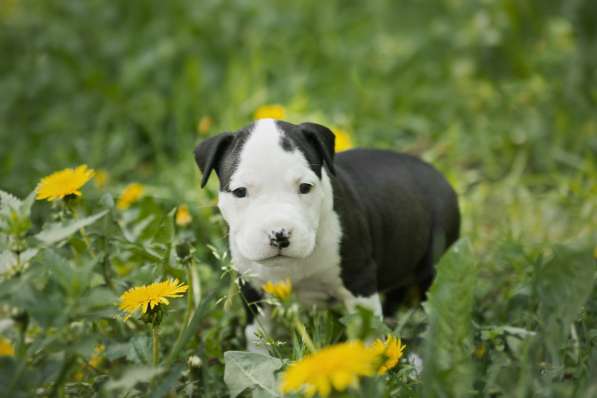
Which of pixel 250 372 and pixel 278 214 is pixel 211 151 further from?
pixel 250 372

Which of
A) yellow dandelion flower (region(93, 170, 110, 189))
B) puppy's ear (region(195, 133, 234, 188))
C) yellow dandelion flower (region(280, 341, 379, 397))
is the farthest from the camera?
yellow dandelion flower (region(93, 170, 110, 189))

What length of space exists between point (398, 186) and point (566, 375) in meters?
0.97

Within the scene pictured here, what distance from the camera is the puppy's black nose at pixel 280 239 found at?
2.46 meters

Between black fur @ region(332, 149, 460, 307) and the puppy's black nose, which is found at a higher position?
the puppy's black nose

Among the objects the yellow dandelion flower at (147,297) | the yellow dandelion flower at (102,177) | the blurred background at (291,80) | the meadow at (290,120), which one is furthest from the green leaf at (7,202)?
the blurred background at (291,80)

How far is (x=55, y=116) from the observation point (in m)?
5.80

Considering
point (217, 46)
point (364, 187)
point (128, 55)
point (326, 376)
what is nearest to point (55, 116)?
point (128, 55)

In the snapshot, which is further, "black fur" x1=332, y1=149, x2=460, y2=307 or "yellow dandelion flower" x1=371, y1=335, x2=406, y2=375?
"black fur" x1=332, y1=149, x2=460, y2=307

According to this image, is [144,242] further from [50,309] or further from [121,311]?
[50,309]

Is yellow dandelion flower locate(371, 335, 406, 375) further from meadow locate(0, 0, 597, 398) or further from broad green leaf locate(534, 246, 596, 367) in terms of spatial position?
broad green leaf locate(534, 246, 596, 367)

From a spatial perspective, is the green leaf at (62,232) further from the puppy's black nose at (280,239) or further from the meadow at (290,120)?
the puppy's black nose at (280,239)

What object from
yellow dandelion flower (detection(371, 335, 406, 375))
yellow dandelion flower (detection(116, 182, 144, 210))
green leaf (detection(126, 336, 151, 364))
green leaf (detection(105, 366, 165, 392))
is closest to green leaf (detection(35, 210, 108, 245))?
green leaf (detection(105, 366, 165, 392))

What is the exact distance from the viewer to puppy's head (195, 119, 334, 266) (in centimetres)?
251

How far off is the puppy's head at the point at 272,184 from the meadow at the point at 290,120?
153 millimetres
